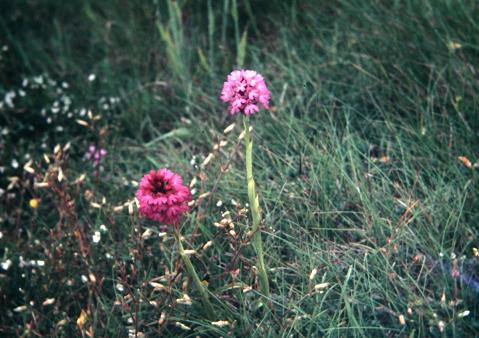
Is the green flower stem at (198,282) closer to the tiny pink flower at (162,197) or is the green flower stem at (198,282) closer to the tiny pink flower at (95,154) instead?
the tiny pink flower at (162,197)

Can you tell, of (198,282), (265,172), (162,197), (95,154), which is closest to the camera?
(162,197)

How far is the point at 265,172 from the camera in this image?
2.26 meters

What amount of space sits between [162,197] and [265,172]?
673 millimetres

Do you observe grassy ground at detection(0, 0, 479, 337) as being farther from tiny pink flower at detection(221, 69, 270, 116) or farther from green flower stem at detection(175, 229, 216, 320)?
tiny pink flower at detection(221, 69, 270, 116)

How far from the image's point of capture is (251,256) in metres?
2.09

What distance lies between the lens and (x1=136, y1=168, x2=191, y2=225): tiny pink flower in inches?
65.1

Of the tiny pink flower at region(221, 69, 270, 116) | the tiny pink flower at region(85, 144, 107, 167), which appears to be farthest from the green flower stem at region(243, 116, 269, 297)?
the tiny pink flower at region(85, 144, 107, 167)

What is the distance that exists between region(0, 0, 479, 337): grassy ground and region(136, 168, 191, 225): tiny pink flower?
24 cm

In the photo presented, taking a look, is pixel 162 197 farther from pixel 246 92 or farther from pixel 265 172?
pixel 265 172

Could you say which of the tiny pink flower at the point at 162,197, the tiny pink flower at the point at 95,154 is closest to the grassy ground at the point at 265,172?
the tiny pink flower at the point at 95,154

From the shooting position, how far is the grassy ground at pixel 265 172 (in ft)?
6.17

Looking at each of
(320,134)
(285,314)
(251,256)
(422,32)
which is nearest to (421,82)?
(422,32)

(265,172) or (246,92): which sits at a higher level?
(246,92)

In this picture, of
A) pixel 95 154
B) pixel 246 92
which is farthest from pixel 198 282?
pixel 95 154
